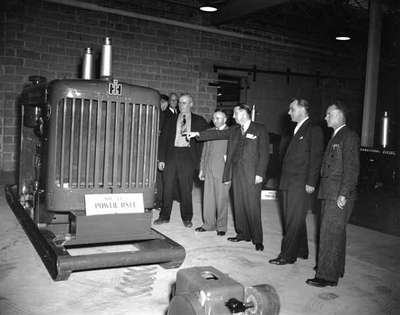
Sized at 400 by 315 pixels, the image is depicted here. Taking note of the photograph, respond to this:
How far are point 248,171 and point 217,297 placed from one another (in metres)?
2.48

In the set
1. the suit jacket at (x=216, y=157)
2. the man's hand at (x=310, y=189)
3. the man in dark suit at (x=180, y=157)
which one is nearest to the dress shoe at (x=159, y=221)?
the man in dark suit at (x=180, y=157)

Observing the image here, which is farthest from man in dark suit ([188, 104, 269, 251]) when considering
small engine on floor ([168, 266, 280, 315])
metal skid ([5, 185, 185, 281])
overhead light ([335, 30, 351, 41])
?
overhead light ([335, 30, 351, 41])

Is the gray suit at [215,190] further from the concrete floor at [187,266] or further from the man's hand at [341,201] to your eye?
the man's hand at [341,201]

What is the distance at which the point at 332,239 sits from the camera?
3.10 metres

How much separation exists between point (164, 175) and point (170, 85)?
3.73 meters

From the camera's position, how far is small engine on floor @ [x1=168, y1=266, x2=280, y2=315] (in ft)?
5.55

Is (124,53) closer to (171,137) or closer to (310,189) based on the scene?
(171,137)

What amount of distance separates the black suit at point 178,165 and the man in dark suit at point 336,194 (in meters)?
1.95

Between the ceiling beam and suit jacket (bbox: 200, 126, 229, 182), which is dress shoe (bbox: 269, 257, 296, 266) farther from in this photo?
the ceiling beam

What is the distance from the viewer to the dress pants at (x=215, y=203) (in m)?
4.54

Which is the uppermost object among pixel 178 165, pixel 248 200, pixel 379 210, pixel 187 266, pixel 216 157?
pixel 216 157

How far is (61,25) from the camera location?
694 centimetres

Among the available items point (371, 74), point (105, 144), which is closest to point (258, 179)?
point (105, 144)

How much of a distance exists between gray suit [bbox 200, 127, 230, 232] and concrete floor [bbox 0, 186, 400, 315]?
0.26 m
